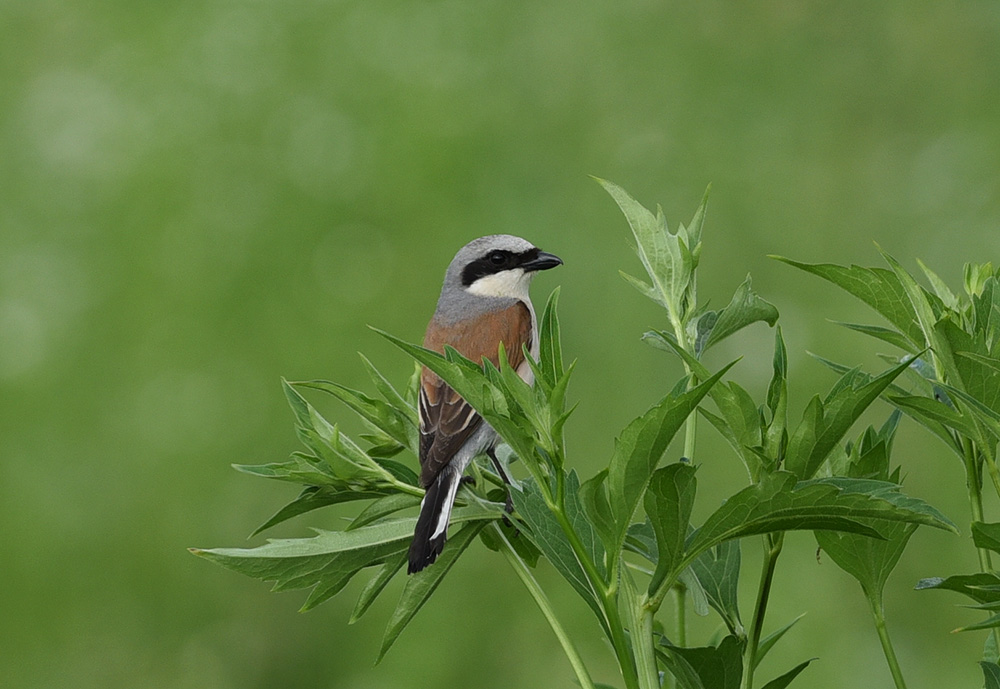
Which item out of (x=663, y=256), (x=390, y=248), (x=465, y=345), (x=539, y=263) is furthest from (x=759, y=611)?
(x=390, y=248)

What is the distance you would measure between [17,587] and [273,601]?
3.74 feet

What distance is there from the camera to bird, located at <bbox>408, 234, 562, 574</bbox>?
141 centimetres

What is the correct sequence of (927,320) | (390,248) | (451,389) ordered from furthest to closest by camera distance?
1. (390,248)
2. (451,389)
3. (927,320)

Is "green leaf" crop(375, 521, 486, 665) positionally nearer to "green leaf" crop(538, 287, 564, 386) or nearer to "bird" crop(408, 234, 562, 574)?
"bird" crop(408, 234, 562, 574)

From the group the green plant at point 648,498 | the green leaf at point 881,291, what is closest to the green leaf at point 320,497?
the green plant at point 648,498

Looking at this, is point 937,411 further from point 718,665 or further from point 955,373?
point 718,665

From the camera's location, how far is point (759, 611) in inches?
48.9

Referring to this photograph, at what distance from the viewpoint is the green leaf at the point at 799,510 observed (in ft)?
3.67

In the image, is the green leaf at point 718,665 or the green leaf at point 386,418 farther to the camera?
the green leaf at point 386,418

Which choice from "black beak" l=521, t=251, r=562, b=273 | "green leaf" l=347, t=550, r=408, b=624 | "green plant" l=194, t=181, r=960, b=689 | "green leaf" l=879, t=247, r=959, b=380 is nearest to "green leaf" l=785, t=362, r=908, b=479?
"green plant" l=194, t=181, r=960, b=689

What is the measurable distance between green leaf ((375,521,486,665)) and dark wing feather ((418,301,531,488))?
26 centimetres

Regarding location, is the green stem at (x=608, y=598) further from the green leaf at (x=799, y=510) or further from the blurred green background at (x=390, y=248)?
the blurred green background at (x=390, y=248)

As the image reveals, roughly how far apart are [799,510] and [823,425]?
116 millimetres

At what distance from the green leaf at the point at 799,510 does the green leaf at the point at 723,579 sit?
201 millimetres
